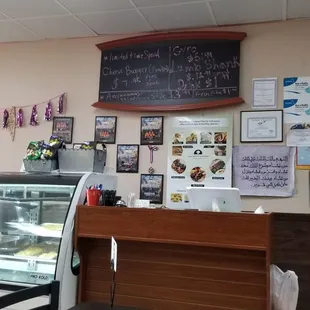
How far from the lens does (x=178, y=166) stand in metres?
3.62

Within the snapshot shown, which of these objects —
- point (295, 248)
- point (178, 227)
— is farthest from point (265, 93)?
point (178, 227)

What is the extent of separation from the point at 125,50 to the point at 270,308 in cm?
264

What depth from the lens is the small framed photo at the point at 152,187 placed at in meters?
3.65

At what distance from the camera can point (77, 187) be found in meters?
2.46

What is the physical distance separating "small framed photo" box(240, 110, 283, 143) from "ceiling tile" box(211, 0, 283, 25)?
785 mm

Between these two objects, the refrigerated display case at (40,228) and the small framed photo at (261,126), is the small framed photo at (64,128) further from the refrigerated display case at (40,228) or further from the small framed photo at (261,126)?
the small framed photo at (261,126)

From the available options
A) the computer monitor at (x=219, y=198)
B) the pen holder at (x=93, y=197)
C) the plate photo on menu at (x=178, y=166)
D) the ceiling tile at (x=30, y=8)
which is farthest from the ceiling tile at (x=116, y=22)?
the computer monitor at (x=219, y=198)

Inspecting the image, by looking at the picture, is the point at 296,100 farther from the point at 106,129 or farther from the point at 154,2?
the point at 106,129

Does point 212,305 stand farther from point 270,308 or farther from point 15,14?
point 15,14

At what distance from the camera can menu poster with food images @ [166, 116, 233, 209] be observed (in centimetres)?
350

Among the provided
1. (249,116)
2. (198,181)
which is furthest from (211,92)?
(198,181)

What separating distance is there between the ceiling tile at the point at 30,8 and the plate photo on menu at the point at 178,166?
1.60m

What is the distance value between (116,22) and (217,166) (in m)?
1.55

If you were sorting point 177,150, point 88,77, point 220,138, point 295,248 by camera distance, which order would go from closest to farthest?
point 295,248 < point 220,138 < point 177,150 < point 88,77
